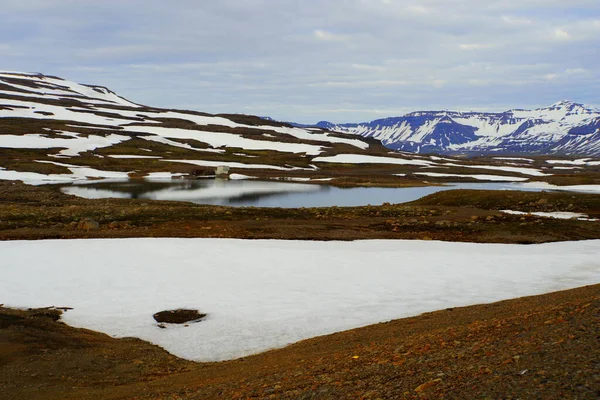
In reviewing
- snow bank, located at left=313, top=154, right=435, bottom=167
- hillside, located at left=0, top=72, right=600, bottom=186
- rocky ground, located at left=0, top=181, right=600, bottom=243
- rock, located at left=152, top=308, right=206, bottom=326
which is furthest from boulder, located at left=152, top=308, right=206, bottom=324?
Result: snow bank, located at left=313, top=154, right=435, bottom=167

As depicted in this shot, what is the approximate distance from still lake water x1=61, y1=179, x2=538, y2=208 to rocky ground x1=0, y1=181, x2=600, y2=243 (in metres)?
21.6

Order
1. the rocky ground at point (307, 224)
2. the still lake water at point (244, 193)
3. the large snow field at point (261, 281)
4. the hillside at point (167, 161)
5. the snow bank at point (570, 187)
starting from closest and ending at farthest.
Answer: the large snow field at point (261, 281)
the rocky ground at point (307, 224)
the still lake water at point (244, 193)
the snow bank at point (570, 187)
the hillside at point (167, 161)

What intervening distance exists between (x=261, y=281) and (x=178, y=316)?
597 cm

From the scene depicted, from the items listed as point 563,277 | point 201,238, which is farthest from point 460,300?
point 201,238

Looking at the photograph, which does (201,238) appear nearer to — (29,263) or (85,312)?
(29,263)

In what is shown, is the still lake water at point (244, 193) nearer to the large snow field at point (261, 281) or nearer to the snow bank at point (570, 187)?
the snow bank at point (570, 187)

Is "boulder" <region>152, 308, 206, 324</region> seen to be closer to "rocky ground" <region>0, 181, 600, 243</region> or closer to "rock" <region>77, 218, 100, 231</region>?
"rocky ground" <region>0, 181, 600, 243</region>

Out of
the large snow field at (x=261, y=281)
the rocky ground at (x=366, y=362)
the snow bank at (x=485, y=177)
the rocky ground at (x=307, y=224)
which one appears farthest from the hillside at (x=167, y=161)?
the rocky ground at (x=366, y=362)

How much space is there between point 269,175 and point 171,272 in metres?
105

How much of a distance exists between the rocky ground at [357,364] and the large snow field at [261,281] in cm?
196

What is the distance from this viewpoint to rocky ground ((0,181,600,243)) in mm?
38156

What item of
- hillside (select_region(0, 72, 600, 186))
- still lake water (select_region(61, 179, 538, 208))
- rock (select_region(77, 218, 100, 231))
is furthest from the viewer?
hillside (select_region(0, 72, 600, 186))

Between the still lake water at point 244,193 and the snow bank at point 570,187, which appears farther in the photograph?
the snow bank at point 570,187

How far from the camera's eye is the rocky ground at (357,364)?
886 cm
